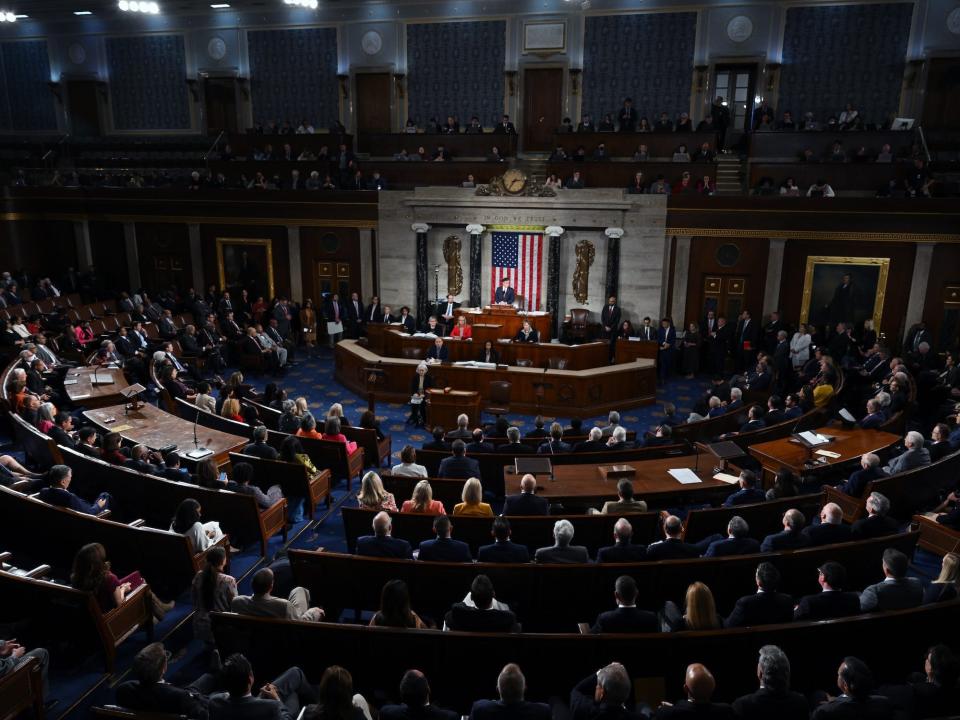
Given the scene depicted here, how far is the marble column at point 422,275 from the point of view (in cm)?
1709

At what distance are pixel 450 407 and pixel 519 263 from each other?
624 centimetres

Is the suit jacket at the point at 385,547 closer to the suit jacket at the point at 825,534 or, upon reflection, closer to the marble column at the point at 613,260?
the suit jacket at the point at 825,534

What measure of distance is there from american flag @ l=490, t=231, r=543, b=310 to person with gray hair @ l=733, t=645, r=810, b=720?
1335 cm

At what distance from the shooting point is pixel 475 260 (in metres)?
16.8

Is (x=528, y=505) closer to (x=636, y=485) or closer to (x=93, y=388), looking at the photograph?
(x=636, y=485)

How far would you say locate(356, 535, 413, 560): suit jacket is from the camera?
18.8ft

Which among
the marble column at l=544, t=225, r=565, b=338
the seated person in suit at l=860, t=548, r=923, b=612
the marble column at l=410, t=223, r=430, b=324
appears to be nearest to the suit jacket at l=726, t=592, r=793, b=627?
the seated person in suit at l=860, t=548, r=923, b=612

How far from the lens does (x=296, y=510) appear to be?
793cm

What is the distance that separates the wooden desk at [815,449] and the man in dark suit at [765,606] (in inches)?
134

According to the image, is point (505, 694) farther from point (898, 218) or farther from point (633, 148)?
point (633, 148)

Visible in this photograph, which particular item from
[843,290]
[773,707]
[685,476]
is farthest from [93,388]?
[843,290]

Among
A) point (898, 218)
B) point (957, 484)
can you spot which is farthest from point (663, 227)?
point (957, 484)

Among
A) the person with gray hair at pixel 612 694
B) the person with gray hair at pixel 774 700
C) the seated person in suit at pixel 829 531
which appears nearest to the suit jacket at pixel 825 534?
the seated person in suit at pixel 829 531

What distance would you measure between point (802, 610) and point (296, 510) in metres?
5.28
